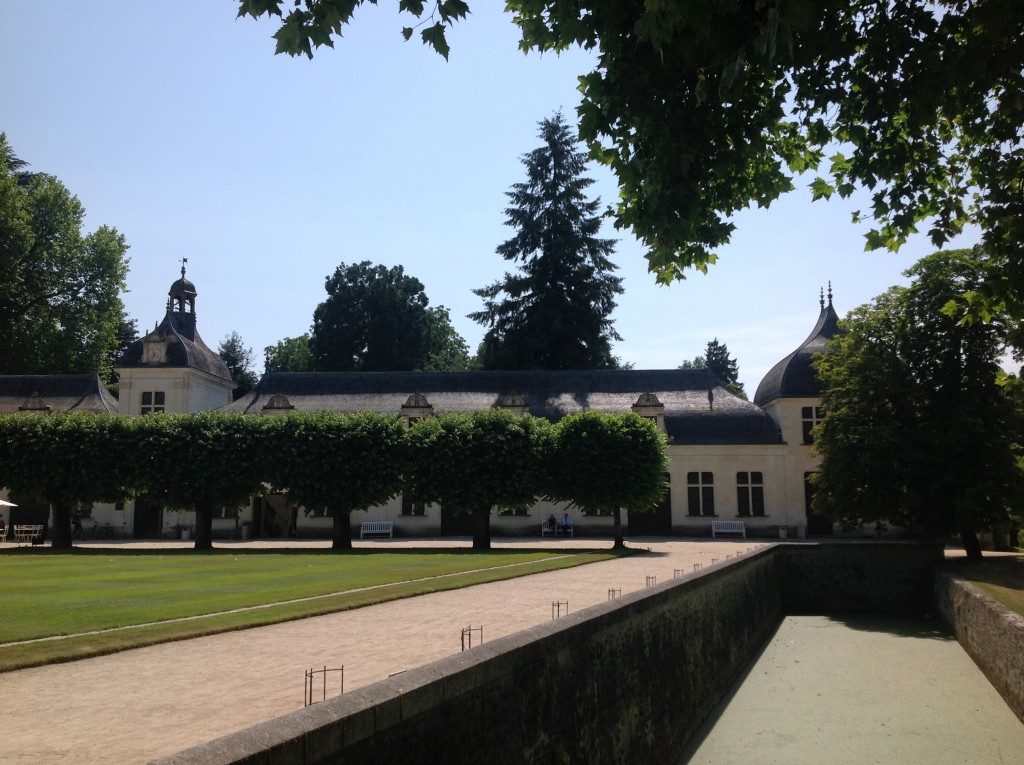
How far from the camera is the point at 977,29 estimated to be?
8.32 metres

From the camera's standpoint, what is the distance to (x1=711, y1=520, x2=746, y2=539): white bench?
43.2 meters

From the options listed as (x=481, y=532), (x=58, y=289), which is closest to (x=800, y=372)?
(x=481, y=532)

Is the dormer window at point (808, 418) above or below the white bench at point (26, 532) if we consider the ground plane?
above

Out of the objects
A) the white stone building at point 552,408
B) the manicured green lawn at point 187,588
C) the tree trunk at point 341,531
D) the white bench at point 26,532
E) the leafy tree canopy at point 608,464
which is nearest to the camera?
the manicured green lawn at point 187,588

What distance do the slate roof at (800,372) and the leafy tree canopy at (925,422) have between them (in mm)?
13344

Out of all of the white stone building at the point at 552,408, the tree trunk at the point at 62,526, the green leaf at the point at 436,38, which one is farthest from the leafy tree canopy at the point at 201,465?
the green leaf at the point at 436,38

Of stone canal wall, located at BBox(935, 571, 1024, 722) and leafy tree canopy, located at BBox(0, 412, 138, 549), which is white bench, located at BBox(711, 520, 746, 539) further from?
leafy tree canopy, located at BBox(0, 412, 138, 549)

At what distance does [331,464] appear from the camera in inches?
1415

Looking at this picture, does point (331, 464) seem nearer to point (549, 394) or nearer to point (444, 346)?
point (549, 394)

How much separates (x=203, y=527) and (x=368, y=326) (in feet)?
114

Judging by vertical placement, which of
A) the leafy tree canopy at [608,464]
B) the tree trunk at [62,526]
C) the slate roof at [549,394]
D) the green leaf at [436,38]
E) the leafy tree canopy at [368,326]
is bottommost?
the tree trunk at [62,526]

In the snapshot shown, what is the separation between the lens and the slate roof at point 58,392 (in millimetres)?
47688

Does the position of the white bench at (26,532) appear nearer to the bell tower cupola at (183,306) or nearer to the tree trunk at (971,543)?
the bell tower cupola at (183,306)

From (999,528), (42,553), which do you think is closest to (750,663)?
(999,528)
